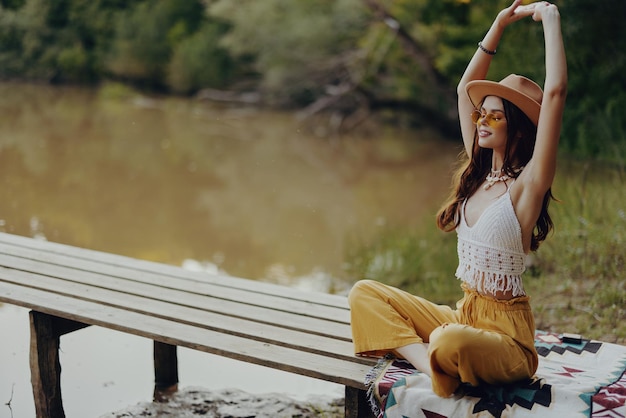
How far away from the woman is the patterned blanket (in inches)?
1.5

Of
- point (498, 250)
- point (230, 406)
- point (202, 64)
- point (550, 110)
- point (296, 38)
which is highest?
point (296, 38)

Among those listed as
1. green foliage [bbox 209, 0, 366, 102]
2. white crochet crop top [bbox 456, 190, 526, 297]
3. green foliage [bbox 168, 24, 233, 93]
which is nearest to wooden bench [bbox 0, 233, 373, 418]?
white crochet crop top [bbox 456, 190, 526, 297]

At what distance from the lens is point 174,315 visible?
2.84m

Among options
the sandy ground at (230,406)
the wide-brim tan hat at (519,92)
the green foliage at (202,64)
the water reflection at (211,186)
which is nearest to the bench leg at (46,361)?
the sandy ground at (230,406)

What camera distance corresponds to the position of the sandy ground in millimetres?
3219

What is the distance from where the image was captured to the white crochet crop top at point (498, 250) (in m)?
2.29

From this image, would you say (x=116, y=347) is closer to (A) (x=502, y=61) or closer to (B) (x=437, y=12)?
(A) (x=502, y=61)

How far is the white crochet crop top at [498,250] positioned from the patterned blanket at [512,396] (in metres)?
0.30

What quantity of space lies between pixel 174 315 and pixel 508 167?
1.35 metres

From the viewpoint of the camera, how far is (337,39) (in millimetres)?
16969

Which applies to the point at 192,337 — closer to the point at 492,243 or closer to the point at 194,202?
the point at 492,243

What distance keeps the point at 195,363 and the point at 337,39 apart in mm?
13841

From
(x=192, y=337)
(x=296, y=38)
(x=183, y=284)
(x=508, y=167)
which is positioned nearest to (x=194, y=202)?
(x=183, y=284)

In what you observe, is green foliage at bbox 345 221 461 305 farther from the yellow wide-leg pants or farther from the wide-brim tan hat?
the wide-brim tan hat
